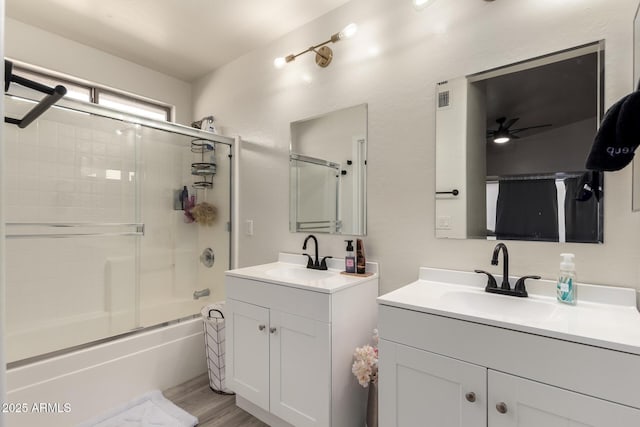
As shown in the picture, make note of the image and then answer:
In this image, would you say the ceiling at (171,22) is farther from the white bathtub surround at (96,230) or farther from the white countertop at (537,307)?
the white countertop at (537,307)

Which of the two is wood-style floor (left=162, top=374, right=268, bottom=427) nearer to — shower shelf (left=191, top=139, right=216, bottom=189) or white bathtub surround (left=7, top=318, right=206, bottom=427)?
white bathtub surround (left=7, top=318, right=206, bottom=427)

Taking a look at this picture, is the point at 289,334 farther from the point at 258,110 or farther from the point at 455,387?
the point at 258,110

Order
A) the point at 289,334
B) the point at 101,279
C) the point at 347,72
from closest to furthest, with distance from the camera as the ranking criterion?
1. the point at 289,334
2. the point at 347,72
3. the point at 101,279

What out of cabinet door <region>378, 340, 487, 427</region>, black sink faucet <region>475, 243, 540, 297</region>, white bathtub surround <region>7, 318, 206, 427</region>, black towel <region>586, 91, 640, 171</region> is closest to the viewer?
black towel <region>586, 91, 640, 171</region>

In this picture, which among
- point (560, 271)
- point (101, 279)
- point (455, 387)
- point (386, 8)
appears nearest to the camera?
point (455, 387)

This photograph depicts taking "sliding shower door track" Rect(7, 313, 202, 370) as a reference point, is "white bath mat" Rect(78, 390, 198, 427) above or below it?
below

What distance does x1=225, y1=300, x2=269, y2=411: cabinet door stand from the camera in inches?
64.5

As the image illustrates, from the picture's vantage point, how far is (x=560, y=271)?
47.0 inches

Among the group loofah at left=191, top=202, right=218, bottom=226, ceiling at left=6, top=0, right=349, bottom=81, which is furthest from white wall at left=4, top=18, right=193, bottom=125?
loofah at left=191, top=202, right=218, bottom=226

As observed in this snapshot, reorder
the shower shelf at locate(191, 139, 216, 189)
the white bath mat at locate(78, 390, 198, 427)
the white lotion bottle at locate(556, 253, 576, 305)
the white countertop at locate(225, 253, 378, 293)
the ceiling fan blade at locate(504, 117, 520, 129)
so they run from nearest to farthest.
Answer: the white lotion bottle at locate(556, 253, 576, 305), the ceiling fan blade at locate(504, 117, 520, 129), the white countertop at locate(225, 253, 378, 293), the white bath mat at locate(78, 390, 198, 427), the shower shelf at locate(191, 139, 216, 189)

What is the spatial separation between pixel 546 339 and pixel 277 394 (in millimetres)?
1251

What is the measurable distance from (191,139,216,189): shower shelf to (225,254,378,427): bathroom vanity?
115cm

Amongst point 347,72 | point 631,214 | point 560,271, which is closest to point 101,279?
point 347,72

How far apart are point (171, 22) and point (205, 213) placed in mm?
1415
